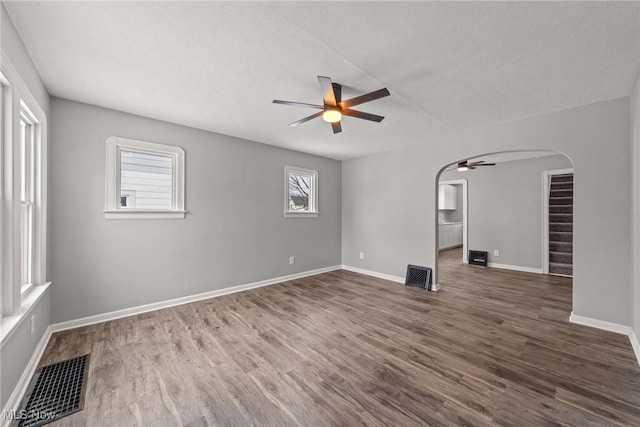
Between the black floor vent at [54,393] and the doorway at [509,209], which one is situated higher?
the doorway at [509,209]

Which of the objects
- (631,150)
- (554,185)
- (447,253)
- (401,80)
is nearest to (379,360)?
(401,80)

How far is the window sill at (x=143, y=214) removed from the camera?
9.77ft

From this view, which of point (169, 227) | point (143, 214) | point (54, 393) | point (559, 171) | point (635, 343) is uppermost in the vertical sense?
point (559, 171)

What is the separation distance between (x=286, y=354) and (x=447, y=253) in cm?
693

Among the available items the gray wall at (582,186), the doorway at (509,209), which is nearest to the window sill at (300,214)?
the gray wall at (582,186)

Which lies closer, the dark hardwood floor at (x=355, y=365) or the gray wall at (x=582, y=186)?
the dark hardwood floor at (x=355, y=365)

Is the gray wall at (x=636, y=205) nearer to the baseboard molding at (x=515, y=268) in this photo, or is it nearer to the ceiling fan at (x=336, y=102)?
the ceiling fan at (x=336, y=102)

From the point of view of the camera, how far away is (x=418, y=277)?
4.32m

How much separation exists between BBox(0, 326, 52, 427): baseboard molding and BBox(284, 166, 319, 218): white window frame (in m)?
3.29

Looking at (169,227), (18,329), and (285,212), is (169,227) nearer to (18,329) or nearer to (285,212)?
(18,329)

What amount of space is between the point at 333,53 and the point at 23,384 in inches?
128

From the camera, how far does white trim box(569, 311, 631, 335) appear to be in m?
2.63

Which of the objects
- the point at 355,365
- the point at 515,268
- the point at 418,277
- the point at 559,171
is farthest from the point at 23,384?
the point at 559,171

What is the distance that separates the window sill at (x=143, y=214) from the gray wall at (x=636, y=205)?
192 inches
